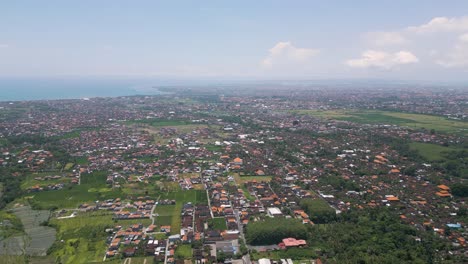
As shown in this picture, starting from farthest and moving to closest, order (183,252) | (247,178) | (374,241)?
1. (247,178)
2. (374,241)
3. (183,252)

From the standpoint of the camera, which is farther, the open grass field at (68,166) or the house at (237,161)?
the house at (237,161)

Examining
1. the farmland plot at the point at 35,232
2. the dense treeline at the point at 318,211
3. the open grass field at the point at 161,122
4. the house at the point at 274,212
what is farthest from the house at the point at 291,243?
the open grass field at the point at 161,122

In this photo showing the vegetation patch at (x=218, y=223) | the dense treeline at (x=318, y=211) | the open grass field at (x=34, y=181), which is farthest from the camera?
the open grass field at (x=34, y=181)

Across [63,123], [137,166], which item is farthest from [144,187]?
[63,123]

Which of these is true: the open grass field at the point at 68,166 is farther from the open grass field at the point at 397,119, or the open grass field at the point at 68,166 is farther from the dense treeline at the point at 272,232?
the open grass field at the point at 397,119

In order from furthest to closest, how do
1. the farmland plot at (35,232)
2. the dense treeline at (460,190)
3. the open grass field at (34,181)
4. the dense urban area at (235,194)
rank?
the open grass field at (34,181) < the dense treeline at (460,190) < the farmland plot at (35,232) < the dense urban area at (235,194)

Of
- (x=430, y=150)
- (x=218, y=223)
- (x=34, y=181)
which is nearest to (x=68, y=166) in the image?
(x=34, y=181)

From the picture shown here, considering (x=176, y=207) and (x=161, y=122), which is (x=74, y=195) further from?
(x=161, y=122)
